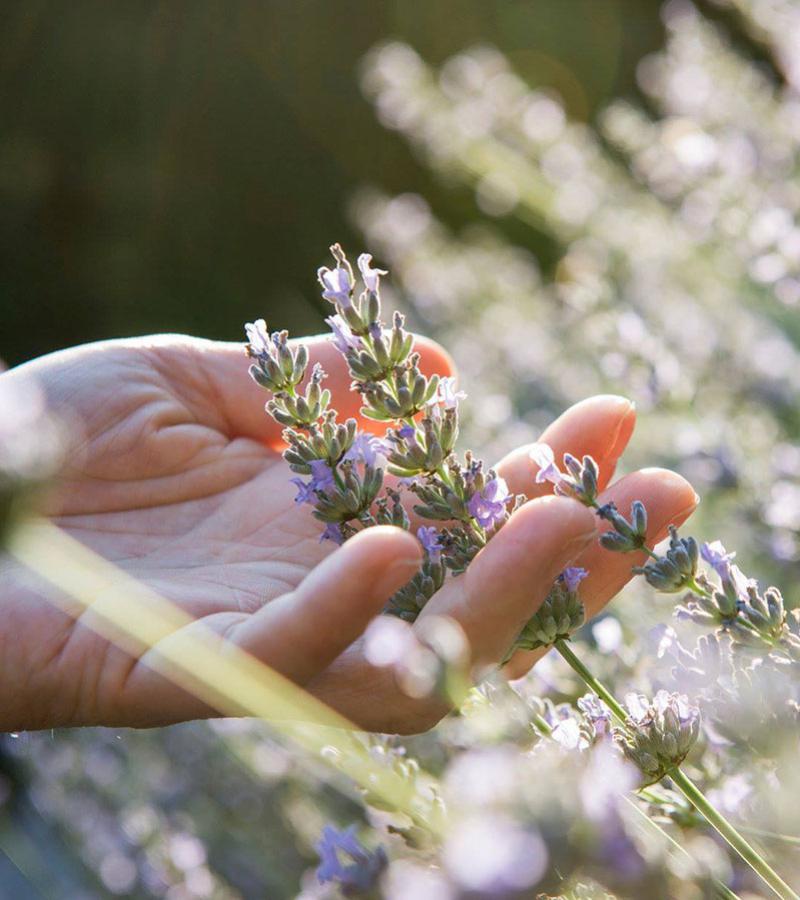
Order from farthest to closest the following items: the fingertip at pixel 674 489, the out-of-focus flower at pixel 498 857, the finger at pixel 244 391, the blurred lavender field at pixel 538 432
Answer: the finger at pixel 244 391 < the fingertip at pixel 674 489 < the blurred lavender field at pixel 538 432 < the out-of-focus flower at pixel 498 857

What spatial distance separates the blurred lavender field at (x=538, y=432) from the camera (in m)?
0.71

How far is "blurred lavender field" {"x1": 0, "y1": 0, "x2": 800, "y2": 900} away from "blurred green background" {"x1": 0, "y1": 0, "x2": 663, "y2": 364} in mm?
3467

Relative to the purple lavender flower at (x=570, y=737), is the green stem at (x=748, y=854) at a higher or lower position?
higher

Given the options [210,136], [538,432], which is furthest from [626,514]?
[210,136]

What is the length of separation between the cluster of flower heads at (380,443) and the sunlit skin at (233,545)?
0.24 ft

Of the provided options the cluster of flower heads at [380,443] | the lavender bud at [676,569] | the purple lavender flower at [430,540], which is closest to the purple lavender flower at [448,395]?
the cluster of flower heads at [380,443]

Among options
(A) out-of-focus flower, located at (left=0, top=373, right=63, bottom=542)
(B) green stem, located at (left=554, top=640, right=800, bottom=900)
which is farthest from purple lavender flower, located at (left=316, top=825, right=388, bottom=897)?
(A) out-of-focus flower, located at (left=0, top=373, right=63, bottom=542)

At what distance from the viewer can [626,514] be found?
1082 mm

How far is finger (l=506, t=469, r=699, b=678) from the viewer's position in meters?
1.05

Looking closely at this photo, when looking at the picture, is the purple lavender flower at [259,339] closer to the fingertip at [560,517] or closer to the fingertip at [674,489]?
the fingertip at [560,517]

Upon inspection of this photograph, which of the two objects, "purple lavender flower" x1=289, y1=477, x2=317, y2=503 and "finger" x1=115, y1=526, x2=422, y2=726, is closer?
"finger" x1=115, y1=526, x2=422, y2=726

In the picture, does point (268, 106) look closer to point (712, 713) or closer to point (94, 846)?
point (94, 846)

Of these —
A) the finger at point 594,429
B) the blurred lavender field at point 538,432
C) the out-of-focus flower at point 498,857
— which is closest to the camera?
the out-of-focus flower at point 498,857

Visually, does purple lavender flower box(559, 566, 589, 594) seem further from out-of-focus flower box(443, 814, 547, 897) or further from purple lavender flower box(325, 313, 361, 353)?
out-of-focus flower box(443, 814, 547, 897)
